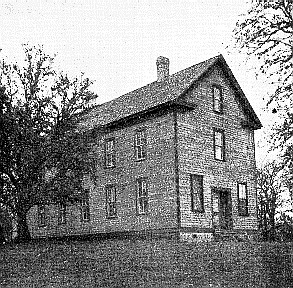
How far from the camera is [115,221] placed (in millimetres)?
31594

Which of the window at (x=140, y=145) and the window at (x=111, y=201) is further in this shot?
the window at (x=111, y=201)

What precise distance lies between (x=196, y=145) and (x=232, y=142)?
3452 millimetres

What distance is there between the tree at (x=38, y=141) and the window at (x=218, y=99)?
23.6ft

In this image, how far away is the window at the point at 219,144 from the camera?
31125 millimetres

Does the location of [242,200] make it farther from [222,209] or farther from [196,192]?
[196,192]

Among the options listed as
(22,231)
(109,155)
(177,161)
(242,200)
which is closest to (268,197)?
(242,200)

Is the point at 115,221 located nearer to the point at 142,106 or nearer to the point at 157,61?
the point at 142,106

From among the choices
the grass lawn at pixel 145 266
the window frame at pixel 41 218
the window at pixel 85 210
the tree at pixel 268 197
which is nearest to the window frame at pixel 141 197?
the window at pixel 85 210

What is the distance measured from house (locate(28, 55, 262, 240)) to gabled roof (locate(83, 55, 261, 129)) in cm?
6

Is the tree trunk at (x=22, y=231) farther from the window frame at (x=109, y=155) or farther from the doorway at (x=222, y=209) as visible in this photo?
the doorway at (x=222, y=209)

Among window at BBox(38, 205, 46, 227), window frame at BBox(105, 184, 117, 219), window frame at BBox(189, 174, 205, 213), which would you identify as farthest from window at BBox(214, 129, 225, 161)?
window at BBox(38, 205, 46, 227)

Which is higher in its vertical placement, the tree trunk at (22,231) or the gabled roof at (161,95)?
the gabled roof at (161,95)

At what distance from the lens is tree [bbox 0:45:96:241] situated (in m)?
26.0

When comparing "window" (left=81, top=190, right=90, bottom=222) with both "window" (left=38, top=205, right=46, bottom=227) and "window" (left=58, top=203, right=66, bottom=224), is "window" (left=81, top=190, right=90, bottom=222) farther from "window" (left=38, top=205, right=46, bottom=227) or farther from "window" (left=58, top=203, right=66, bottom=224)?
"window" (left=38, top=205, right=46, bottom=227)
